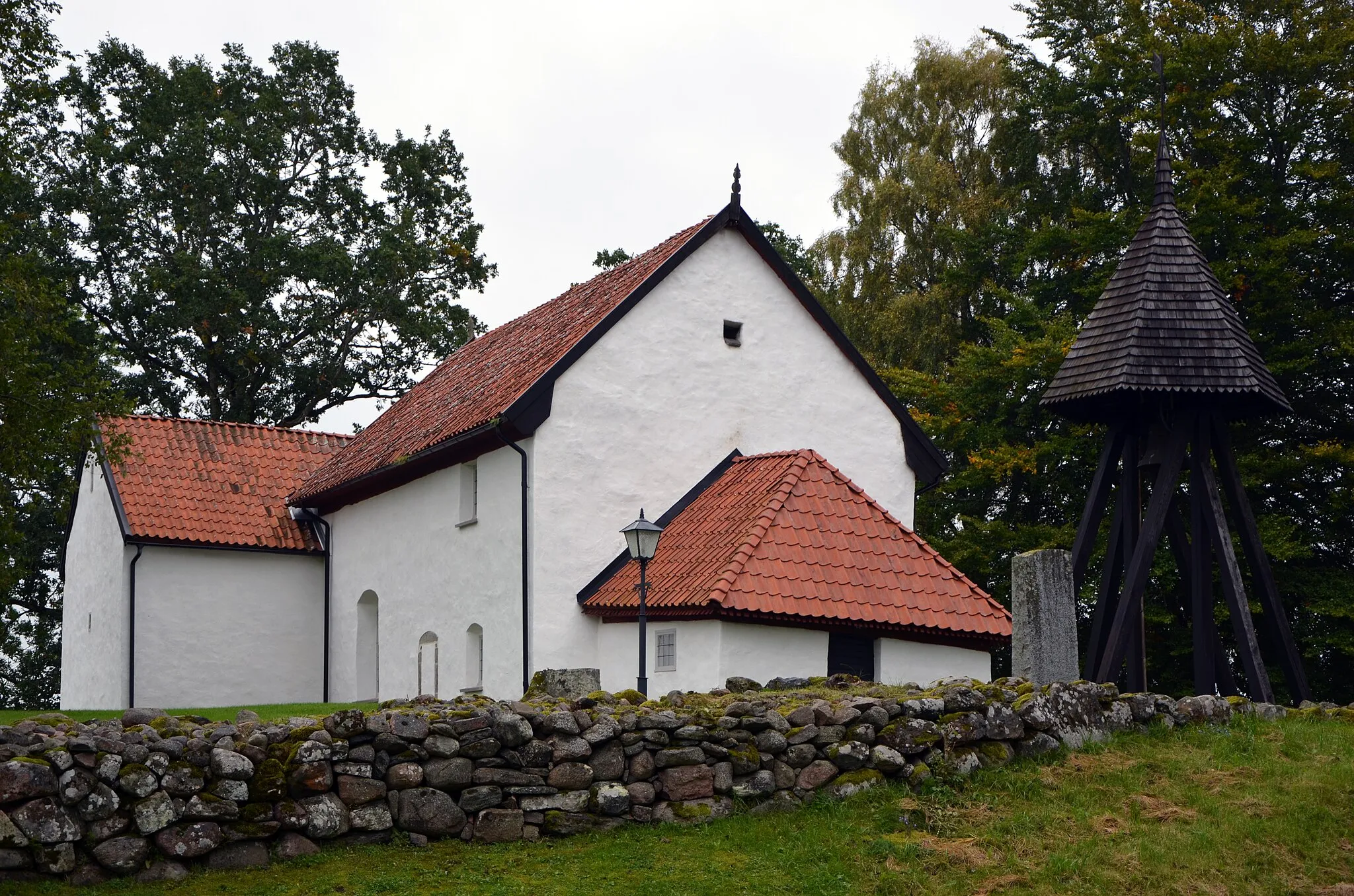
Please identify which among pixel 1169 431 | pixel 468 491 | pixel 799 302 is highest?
pixel 799 302

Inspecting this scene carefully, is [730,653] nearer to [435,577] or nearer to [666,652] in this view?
[666,652]

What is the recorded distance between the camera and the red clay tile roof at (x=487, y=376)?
68.0 ft

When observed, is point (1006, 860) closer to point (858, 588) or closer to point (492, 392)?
point (858, 588)

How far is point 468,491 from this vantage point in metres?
21.7

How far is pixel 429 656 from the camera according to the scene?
22.5 meters

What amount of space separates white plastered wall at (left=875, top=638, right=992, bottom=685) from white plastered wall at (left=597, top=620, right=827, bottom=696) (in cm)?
81

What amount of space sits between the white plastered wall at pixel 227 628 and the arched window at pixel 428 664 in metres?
4.26

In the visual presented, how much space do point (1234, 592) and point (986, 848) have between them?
640cm

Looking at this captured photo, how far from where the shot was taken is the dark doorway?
18.0 m

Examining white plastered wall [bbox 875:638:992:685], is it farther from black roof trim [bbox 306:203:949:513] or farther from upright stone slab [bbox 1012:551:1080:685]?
black roof trim [bbox 306:203:949:513]

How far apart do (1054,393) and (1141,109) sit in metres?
13.8

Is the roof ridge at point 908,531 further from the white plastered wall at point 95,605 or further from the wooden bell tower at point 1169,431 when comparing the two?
the white plastered wall at point 95,605

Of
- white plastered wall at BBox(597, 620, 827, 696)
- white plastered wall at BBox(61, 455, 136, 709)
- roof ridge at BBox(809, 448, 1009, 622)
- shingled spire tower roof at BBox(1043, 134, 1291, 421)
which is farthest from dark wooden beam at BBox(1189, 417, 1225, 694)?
white plastered wall at BBox(61, 455, 136, 709)

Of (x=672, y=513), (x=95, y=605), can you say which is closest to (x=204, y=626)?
(x=95, y=605)
